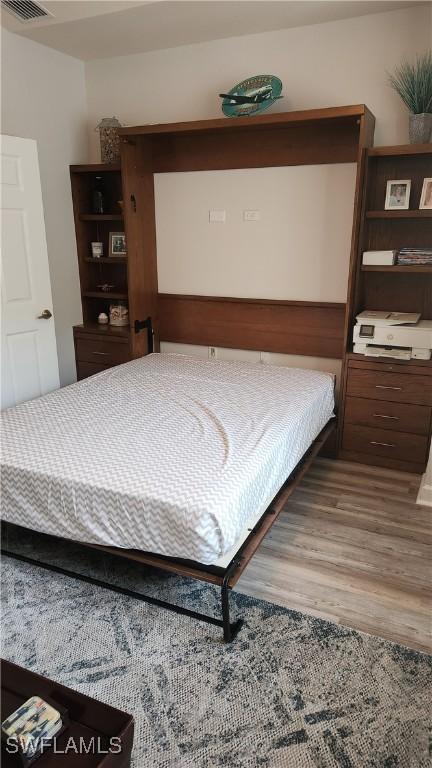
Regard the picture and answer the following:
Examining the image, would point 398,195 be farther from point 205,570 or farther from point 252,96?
point 205,570

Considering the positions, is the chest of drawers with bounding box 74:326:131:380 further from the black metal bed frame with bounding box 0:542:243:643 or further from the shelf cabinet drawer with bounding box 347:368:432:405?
the black metal bed frame with bounding box 0:542:243:643

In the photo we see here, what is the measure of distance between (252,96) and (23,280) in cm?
177

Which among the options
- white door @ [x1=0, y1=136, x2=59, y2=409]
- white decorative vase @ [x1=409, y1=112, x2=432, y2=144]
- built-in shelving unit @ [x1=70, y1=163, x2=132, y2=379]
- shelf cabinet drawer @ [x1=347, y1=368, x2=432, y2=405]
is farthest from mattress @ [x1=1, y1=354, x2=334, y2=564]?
white decorative vase @ [x1=409, y1=112, x2=432, y2=144]

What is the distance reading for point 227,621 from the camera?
1.82 m

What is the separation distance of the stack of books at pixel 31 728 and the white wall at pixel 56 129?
114 inches

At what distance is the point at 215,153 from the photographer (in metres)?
3.41

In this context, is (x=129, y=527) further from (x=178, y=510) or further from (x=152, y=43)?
(x=152, y=43)

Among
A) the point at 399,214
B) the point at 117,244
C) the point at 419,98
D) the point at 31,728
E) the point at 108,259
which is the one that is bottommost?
the point at 31,728

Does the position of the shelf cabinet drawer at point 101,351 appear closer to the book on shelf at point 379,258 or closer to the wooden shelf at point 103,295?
the wooden shelf at point 103,295

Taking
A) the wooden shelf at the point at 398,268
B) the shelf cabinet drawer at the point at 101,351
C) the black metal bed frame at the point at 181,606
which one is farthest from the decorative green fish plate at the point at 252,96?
the black metal bed frame at the point at 181,606

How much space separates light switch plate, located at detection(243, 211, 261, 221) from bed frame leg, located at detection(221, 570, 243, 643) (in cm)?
239

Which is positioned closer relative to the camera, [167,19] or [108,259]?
[167,19]

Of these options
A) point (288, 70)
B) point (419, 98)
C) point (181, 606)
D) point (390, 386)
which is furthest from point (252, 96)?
point (181, 606)

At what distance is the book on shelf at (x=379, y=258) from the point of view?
2854mm
